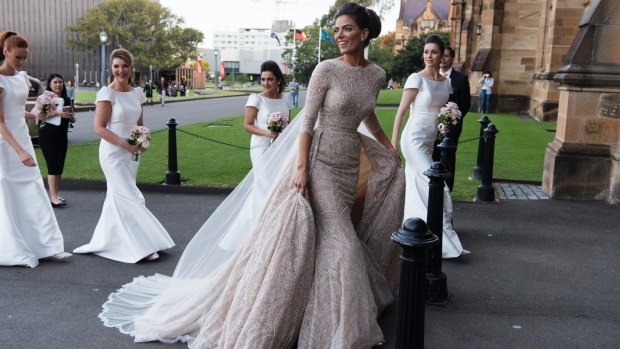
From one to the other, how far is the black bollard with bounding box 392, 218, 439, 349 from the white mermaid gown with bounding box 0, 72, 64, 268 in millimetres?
4135

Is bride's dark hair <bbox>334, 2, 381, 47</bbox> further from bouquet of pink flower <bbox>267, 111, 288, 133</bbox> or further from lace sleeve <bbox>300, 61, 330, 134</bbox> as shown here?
bouquet of pink flower <bbox>267, 111, 288, 133</bbox>

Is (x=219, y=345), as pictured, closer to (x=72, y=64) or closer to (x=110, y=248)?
(x=110, y=248)

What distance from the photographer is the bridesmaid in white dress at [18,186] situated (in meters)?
6.11

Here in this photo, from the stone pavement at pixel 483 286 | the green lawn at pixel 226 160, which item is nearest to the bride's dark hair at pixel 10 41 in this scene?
the stone pavement at pixel 483 286

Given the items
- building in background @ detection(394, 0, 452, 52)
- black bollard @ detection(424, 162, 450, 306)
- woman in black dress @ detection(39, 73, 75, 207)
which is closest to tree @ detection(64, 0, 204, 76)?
building in background @ detection(394, 0, 452, 52)

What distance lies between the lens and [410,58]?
7250 centimetres

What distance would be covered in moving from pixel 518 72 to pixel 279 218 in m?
26.6

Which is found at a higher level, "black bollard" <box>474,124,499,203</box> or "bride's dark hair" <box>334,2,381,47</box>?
"bride's dark hair" <box>334,2,381,47</box>

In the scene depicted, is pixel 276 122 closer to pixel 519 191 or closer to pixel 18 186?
pixel 18 186

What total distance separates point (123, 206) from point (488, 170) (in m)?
5.57

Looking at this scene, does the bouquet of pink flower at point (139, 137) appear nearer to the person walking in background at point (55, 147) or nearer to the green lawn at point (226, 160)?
the person walking in background at point (55, 147)

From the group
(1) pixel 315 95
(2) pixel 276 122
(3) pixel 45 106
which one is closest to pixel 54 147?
(3) pixel 45 106

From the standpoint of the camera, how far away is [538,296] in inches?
221

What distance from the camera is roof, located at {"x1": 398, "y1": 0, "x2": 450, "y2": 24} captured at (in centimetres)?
11144
